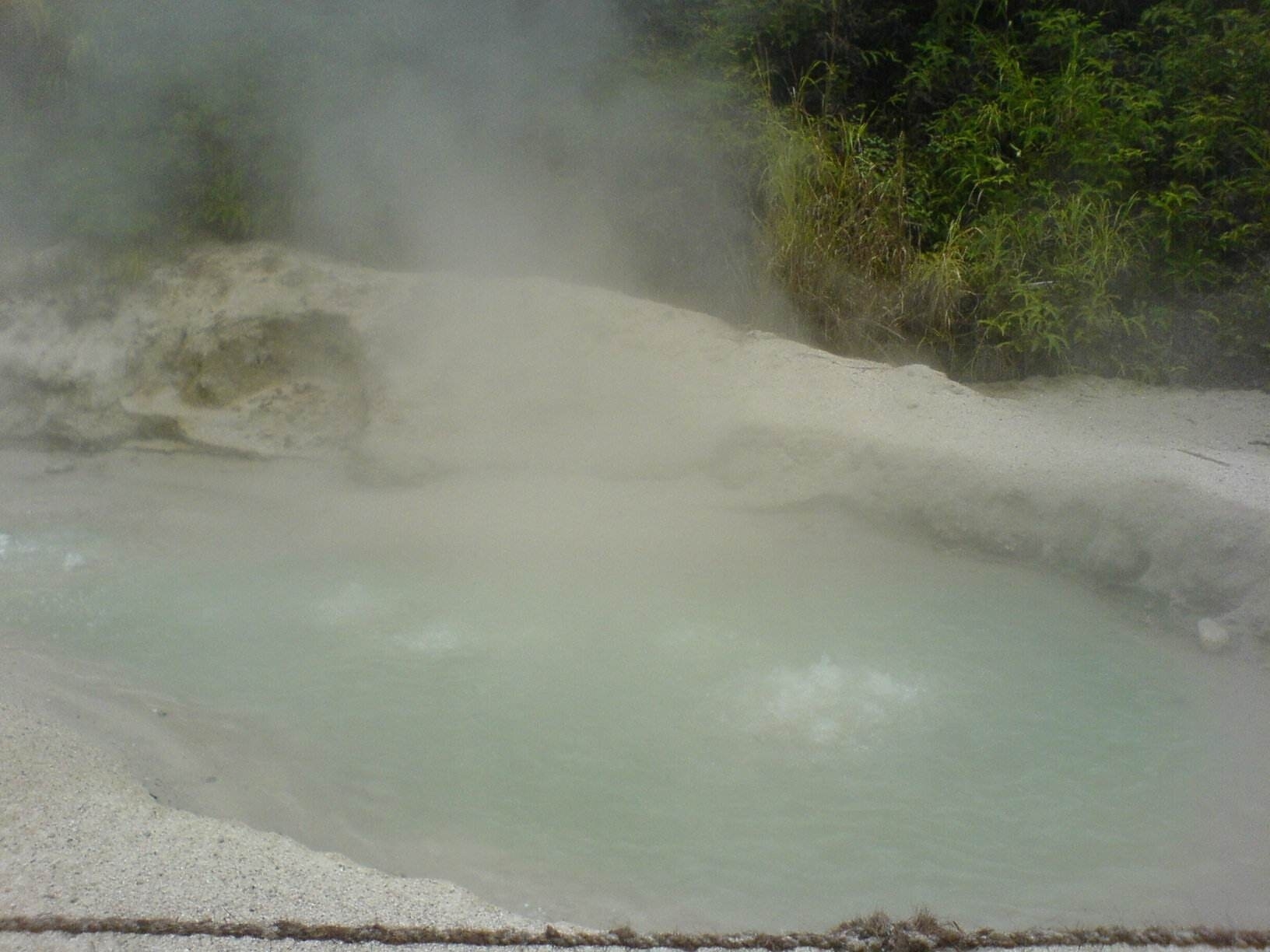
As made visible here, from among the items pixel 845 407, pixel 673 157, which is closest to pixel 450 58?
pixel 673 157

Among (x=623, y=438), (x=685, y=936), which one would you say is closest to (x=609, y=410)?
(x=623, y=438)

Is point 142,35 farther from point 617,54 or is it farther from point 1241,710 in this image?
point 1241,710

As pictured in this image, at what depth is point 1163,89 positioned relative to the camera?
272 inches

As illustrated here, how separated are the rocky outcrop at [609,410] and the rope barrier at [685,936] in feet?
6.98

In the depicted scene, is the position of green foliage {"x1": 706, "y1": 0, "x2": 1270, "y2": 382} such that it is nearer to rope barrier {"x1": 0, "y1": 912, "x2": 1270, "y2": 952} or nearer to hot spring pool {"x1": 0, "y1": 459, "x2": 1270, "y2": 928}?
hot spring pool {"x1": 0, "y1": 459, "x2": 1270, "y2": 928}

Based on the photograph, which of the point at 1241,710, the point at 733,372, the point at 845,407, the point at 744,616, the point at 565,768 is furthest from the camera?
the point at 733,372

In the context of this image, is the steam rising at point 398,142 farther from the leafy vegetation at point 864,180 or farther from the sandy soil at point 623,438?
the sandy soil at point 623,438

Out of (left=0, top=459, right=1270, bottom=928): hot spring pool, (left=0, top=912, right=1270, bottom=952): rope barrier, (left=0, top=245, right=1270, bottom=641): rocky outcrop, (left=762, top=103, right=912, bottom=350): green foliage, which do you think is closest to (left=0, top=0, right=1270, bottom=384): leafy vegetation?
(left=762, top=103, right=912, bottom=350): green foliage

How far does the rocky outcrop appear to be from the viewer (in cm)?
446

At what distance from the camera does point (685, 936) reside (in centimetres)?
227

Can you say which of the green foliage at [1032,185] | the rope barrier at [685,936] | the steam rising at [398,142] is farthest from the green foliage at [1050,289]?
the rope barrier at [685,936]

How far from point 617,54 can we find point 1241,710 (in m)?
5.36

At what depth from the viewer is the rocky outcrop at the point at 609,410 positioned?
175 inches

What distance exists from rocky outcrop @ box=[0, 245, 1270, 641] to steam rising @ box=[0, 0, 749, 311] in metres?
0.50
